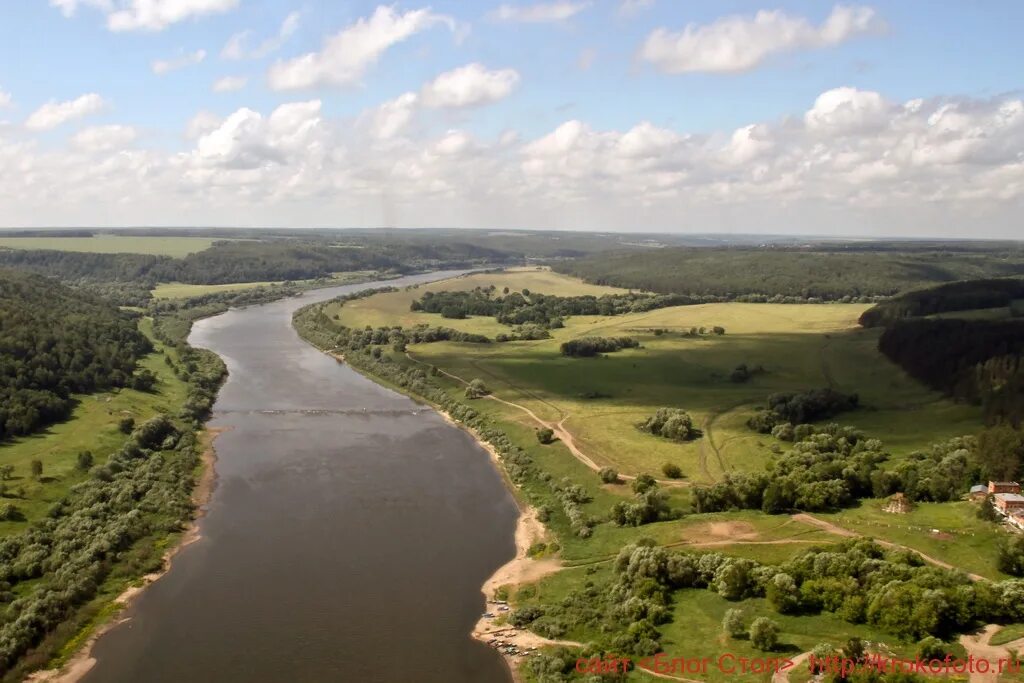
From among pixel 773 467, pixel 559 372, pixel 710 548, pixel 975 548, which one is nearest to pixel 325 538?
pixel 710 548

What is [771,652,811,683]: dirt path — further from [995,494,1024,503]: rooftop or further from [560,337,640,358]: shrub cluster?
[560,337,640,358]: shrub cluster

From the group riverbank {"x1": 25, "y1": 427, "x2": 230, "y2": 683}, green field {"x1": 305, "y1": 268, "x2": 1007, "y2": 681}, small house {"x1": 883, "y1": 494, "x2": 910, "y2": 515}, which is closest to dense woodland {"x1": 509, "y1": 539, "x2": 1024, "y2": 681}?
green field {"x1": 305, "y1": 268, "x2": 1007, "y2": 681}

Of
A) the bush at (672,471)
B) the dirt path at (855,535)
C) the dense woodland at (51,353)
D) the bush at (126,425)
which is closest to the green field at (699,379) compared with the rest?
the bush at (672,471)

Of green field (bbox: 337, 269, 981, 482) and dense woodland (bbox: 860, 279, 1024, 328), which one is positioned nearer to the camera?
green field (bbox: 337, 269, 981, 482)

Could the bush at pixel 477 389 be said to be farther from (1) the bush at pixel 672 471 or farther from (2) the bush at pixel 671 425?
(1) the bush at pixel 672 471

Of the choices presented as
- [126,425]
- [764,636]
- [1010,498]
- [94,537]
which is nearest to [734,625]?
[764,636]

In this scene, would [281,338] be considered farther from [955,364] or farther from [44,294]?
[955,364]
